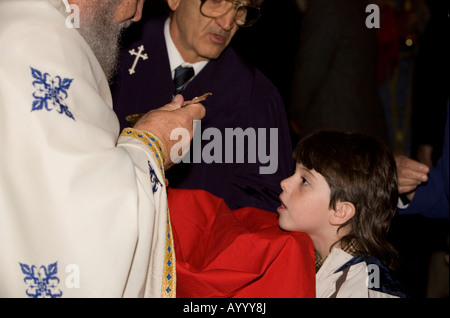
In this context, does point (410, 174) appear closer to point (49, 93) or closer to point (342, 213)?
point (342, 213)

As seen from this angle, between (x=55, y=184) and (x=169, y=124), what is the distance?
1.59 feet

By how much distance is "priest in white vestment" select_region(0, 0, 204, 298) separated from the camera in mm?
1538

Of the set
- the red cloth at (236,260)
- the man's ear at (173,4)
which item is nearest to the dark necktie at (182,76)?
the man's ear at (173,4)

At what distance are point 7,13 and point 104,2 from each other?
350mm

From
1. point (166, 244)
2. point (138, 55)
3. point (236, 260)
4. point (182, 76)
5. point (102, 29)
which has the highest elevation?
point (102, 29)

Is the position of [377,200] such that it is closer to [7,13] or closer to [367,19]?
[7,13]

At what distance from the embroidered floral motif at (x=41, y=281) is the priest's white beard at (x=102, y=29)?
0.79 metres

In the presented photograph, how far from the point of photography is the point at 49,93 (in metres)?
1.57

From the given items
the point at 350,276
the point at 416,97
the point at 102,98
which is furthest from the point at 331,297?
the point at 416,97

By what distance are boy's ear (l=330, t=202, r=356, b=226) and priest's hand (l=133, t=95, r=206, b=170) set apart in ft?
2.16

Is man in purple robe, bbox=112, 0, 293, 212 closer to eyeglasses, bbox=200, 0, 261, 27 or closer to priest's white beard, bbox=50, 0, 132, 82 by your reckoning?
eyeglasses, bbox=200, 0, 261, 27

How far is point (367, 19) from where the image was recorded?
4.26 meters

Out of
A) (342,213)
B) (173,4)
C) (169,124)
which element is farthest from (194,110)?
(173,4)

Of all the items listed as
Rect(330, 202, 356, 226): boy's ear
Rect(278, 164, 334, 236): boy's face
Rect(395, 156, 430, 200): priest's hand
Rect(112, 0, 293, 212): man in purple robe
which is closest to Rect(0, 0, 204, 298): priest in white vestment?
Rect(278, 164, 334, 236): boy's face
